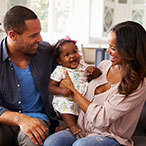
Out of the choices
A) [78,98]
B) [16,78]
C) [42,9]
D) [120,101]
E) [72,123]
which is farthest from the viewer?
[42,9]

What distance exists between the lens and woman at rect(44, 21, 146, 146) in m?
1.34

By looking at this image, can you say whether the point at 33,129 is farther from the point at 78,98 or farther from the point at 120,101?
the point at 120,101

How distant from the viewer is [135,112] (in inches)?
55.8

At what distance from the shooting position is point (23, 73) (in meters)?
1.73

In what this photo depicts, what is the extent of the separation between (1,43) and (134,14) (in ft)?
17.1

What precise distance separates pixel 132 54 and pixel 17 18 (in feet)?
2.69

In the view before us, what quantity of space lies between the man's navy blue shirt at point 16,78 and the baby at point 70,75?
0.08 meters

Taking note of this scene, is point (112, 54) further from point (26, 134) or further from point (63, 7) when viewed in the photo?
point (63, 7)

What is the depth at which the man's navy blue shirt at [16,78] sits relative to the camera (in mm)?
1663

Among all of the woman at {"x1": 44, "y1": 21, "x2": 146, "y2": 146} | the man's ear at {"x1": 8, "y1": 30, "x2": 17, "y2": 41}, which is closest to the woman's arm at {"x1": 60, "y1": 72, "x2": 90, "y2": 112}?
the woman at {"x1": 44, "y1": 21, "x2": 146, "y2": 146}

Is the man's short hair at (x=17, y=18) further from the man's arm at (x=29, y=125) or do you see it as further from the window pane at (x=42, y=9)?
the window pane at (x=42, y=9)

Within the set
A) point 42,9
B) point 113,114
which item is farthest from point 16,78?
point 42,9

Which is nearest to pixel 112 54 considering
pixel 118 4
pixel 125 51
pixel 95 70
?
pixel 125 51

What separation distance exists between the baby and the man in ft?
0.33
